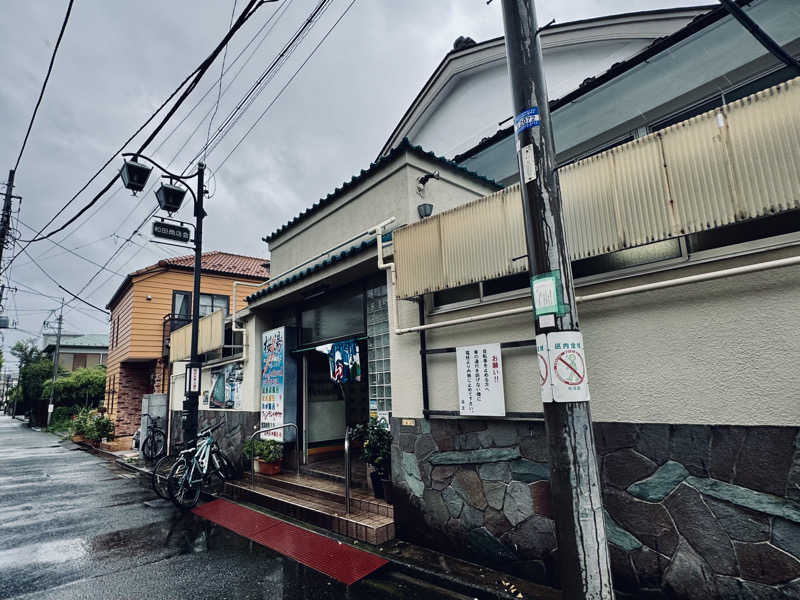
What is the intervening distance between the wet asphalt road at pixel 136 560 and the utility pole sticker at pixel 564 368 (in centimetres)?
274

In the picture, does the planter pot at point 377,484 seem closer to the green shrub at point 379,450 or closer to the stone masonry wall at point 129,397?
the green shrub at point 379,450

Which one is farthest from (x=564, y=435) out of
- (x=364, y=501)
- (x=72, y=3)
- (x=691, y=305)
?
(x=72, y=3)

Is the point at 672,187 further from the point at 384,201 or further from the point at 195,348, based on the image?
the point at 195,348

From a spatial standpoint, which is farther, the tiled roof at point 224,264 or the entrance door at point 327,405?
the tiled roof at point 224,264

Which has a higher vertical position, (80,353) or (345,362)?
(80,353)

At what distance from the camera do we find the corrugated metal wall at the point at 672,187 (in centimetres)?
290

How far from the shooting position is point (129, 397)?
790 inches

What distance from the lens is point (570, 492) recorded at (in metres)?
2.48

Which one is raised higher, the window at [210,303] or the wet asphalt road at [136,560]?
the window at [210,303]

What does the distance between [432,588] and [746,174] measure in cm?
455

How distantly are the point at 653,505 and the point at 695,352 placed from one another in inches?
51.4

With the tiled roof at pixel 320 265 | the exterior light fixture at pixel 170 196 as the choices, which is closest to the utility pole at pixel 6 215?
the exterior light fixture at pixel 170 196

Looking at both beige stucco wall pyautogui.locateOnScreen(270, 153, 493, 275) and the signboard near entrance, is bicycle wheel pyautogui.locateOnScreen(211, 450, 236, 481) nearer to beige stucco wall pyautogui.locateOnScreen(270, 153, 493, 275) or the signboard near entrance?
beige stucco wall pyautogui.locateOnScreen(270, 153, 493, 275)

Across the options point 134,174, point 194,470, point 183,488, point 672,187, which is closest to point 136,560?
point 183,488
